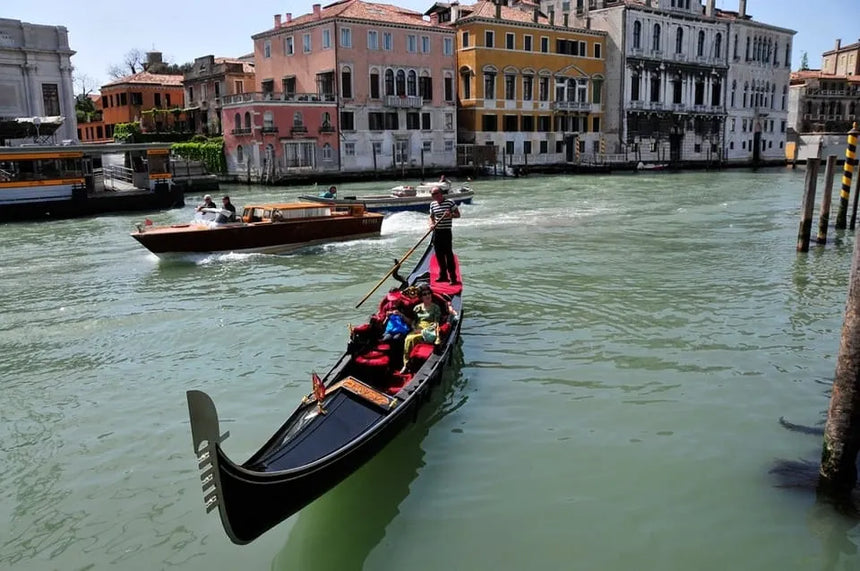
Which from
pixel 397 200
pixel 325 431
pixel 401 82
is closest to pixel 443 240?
pixel 325 431

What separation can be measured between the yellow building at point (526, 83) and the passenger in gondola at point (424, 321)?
32562 mm

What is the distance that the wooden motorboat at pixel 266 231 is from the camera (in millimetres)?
12898

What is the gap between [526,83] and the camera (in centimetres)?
3912

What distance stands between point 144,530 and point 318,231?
1029cm

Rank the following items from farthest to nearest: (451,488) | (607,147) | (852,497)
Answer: (607,147), (451,488), (852,497)

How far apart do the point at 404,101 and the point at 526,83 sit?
7.53m

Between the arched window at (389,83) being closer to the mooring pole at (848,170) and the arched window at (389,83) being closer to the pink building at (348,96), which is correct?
the pink building at (348,96)

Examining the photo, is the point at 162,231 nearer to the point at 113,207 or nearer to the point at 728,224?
the point at 113,207

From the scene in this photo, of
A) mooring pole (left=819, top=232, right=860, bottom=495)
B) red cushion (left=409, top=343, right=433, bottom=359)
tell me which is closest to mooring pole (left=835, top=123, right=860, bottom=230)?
mooring pole (left=819, top=232, right=860, bottom=495)

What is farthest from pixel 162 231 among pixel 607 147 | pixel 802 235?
pixel 607 147

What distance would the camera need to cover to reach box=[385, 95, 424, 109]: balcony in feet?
115

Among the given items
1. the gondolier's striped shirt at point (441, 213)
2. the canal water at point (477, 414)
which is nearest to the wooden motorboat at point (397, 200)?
the canal water at point (477, 414)

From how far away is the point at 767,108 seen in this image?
5156 centimetres

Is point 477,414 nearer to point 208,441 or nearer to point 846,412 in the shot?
point 846,412
